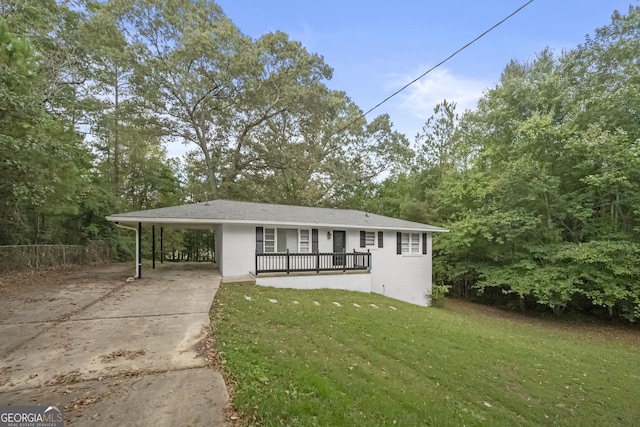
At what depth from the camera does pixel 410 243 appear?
14.9 meters

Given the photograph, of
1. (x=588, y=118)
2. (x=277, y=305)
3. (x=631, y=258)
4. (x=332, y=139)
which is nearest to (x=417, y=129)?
(x=332, y=139)

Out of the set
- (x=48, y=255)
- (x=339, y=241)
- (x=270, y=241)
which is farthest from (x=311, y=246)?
(x=48, y=255)

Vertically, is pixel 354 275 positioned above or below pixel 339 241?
below

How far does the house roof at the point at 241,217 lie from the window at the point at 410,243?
0.55 metres

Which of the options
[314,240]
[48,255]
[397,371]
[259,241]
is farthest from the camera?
[48,255]

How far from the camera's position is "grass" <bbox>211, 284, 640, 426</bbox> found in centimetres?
334

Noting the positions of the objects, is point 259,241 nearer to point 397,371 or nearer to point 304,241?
point 304,241

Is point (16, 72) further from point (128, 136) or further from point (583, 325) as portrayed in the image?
point (583, 325)

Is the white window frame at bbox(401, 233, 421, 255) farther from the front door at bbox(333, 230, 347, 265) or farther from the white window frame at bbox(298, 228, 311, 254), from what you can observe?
the white window frame at bbox(298, 228, 311, 254)

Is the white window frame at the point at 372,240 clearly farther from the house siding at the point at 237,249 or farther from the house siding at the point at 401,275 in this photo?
the house siding at the point at 237,249

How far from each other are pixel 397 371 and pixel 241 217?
7885mm

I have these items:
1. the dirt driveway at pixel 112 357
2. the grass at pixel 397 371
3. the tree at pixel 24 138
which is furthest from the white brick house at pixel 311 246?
the dirt driveway at pixel 112 357

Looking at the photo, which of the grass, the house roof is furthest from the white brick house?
the grass

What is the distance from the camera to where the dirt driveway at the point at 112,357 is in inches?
112
